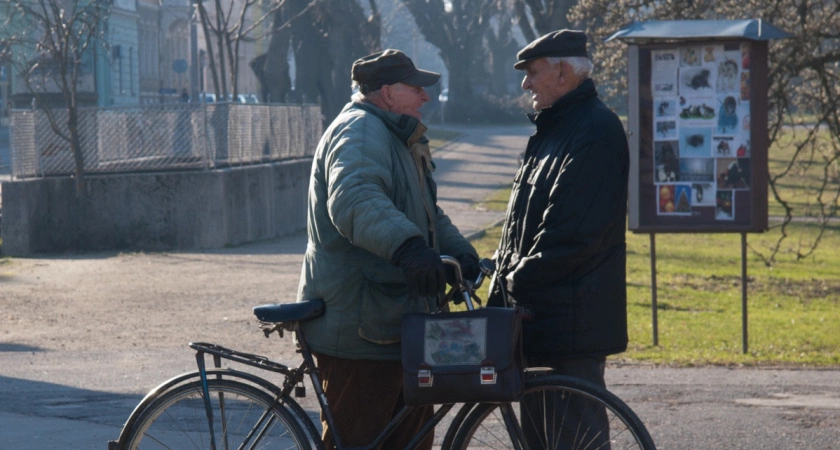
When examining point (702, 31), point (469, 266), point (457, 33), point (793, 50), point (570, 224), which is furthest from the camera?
point (457, 33)

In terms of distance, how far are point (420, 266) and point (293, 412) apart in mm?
798

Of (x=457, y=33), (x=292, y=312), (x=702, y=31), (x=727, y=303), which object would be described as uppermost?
(x=457, y=33)

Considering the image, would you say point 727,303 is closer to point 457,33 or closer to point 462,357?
point 462,357

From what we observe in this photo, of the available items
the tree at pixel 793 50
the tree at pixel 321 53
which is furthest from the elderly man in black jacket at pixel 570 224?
the tree at pixel 321 53

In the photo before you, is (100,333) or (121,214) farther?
(121,214)

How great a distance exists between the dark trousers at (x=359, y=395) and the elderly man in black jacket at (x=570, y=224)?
0.50m

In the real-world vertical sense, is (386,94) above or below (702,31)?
below

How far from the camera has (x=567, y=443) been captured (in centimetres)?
390

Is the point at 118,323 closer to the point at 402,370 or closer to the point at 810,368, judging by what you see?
the point at 810,368

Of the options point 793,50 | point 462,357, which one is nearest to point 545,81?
point 462,357

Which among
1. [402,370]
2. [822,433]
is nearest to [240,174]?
[822,433]

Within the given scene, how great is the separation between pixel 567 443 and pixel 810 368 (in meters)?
4.19

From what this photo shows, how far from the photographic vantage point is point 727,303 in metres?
11.1

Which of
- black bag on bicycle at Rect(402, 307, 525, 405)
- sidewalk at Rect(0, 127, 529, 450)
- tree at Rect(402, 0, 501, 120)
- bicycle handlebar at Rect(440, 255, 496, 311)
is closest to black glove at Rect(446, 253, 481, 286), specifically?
bicycle handlebar at Rect(440, 255, 496, 311)
